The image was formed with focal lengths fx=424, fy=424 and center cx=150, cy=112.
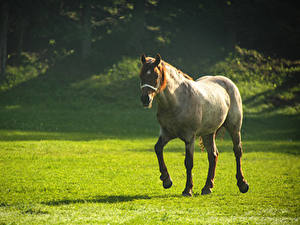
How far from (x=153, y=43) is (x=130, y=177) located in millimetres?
31975

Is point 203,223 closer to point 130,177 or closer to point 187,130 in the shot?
point 187,130

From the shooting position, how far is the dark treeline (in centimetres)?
3919

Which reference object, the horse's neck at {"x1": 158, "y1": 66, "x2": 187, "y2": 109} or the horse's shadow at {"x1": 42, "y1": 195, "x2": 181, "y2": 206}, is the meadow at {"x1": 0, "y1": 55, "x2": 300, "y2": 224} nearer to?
the horse's shadow at {"x1": 42, "y1": 195, "x2": 181, "y2": 206}

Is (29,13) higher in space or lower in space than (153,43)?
higher

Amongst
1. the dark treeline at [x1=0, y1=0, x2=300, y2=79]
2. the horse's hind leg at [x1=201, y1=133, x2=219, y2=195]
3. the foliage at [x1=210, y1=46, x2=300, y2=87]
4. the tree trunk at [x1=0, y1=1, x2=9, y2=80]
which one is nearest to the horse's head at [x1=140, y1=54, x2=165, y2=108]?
the horse's hind leg at [x1=201, y1=133, x2=219, y2=195]

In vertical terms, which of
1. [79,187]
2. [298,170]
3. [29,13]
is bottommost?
[29,13]

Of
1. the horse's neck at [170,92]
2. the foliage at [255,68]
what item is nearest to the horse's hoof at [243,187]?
the horse's neck at [170,92]

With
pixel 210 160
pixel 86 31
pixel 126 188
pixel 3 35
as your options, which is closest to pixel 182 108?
pixel 210 160

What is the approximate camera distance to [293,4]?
41.8m

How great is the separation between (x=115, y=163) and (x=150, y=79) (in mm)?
6956

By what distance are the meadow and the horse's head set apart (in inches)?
89.9

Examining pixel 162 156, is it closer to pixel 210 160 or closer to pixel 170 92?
pixel 170 92

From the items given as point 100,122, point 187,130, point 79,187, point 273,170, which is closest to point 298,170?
point 273,170

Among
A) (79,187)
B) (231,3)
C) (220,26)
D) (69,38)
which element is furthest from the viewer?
(220,26)
